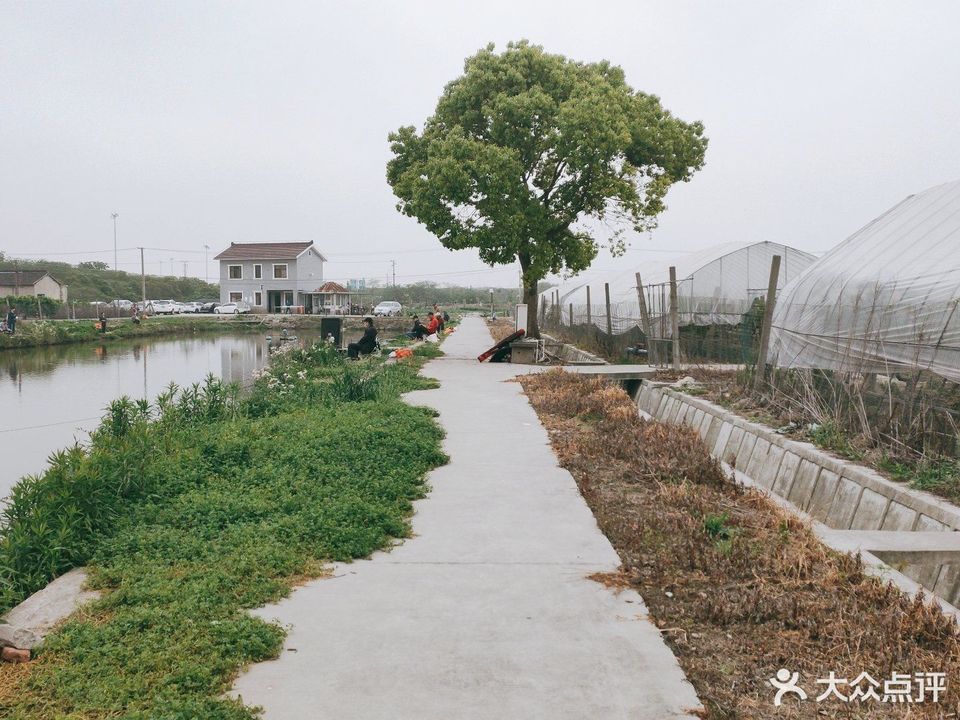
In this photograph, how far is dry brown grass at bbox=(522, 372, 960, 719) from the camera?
11.5 feet

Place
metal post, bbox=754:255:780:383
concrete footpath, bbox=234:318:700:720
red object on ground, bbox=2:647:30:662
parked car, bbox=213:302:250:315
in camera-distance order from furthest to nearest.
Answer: parked car, bbox=213:302:250:315 → metal post, bbox=754:255:780:383 → red object on ground, bbox=2:647:30:662 → concrete footpath, bbox=234:318:700:720

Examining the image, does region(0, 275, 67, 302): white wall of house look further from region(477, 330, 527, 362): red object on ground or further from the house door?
region(477, 330, 527, 362): red object on ground

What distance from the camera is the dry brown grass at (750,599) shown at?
→ 3498 millimetres

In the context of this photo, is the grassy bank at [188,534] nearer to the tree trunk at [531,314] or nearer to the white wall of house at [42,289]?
the tree trunk at [531,314]

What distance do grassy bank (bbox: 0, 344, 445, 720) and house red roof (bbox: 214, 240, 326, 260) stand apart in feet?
184

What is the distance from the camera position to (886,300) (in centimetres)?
903

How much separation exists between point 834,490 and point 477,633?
15.4 ft

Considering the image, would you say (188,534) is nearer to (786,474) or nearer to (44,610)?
(44,610)

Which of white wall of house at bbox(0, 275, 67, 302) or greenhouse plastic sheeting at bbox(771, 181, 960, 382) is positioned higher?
white wall of house at bbox(0, 275, 67, 302)

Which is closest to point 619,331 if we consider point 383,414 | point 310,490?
point 383,414

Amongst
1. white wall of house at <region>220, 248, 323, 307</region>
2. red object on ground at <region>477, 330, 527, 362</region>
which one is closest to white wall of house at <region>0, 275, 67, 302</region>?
white wall of house at <region>220, 248, 323, 307</region>

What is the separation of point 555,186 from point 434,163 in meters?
4.54

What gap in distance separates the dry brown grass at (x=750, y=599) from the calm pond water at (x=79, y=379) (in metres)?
7.73

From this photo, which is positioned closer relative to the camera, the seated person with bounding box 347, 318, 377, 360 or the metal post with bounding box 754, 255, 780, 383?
the metal post with bounding box 754, 255, 780, 383
